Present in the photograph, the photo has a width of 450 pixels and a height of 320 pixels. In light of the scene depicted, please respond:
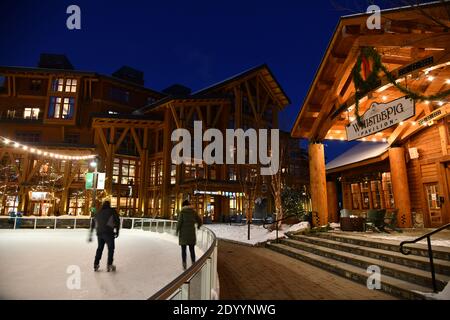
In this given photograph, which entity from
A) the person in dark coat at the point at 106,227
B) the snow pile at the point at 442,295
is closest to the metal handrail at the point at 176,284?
the snow pile at the point at 442,295

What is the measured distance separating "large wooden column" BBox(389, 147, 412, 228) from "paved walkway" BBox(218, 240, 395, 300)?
5.52 meters

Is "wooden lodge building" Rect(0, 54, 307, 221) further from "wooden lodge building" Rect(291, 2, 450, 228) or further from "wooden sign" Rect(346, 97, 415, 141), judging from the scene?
"wooden sign" Rect(346, 97, 415, 141)

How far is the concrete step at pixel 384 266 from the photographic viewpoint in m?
4.76

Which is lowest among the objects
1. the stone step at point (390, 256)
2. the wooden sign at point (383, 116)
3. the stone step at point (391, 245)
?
the stone step at point (390, 256)

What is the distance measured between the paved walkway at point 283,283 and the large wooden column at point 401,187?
552 centimetres

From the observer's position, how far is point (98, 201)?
25.7 metres

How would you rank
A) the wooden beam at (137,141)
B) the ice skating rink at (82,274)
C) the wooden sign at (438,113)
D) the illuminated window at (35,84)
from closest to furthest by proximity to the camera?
the ice skating rink at (82,274) → the wooden sign at (438,113) → the wooden beam at (137,141) → the illuminated window at (35,84)

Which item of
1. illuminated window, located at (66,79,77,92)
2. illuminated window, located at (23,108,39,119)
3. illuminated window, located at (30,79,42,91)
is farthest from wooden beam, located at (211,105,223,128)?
illuminated window, located at (30,79,42,91)

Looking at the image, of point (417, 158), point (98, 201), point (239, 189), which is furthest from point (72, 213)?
point (417, 158)

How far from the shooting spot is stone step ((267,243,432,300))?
15.1ft

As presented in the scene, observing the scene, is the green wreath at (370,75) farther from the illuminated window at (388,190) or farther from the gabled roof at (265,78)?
the gabled roof at (265,78)

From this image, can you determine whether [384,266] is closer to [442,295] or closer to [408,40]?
[442,295]

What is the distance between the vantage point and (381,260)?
634cm
